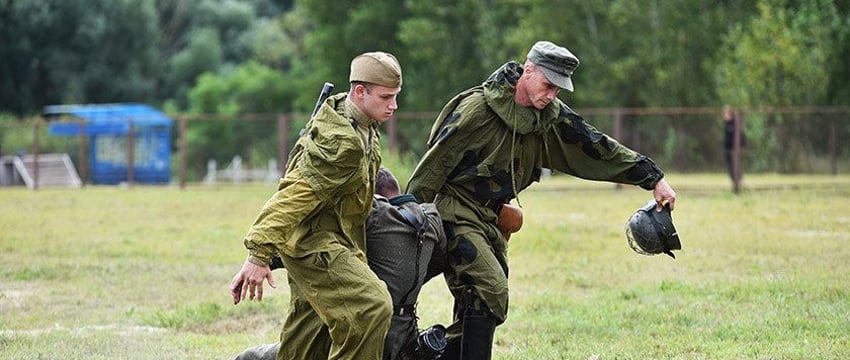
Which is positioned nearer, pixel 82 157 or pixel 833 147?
pixel 833 147

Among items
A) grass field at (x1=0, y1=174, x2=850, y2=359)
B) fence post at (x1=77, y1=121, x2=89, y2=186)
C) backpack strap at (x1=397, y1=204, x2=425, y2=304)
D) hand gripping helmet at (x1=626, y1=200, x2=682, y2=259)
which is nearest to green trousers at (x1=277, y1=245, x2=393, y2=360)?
backpack strap at (x1=397, y1=204, x2=425, y2=304)

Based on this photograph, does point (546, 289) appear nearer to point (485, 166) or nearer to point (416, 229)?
point (485, 166)

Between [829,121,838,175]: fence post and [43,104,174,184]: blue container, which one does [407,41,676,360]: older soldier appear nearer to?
[829,121,838,175]: fence post

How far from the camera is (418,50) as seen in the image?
159ft

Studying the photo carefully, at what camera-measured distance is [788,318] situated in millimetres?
8844

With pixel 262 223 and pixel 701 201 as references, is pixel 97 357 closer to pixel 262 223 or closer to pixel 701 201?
pixel 262 223

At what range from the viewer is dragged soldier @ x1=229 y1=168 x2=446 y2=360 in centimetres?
592

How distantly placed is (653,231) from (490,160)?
943 millimetres

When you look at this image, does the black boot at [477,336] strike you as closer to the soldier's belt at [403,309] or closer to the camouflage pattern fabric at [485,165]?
the camouflage pattern fabric at [485,165]

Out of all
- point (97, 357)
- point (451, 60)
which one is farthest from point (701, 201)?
point (451, 60)

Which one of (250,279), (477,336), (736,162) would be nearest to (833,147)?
(736,162)

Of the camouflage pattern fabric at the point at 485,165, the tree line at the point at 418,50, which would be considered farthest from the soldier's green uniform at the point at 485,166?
the tree line at the point at 418,50

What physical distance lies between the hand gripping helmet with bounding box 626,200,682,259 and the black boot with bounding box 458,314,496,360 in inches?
36.3

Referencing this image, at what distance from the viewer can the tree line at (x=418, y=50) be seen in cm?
3694
